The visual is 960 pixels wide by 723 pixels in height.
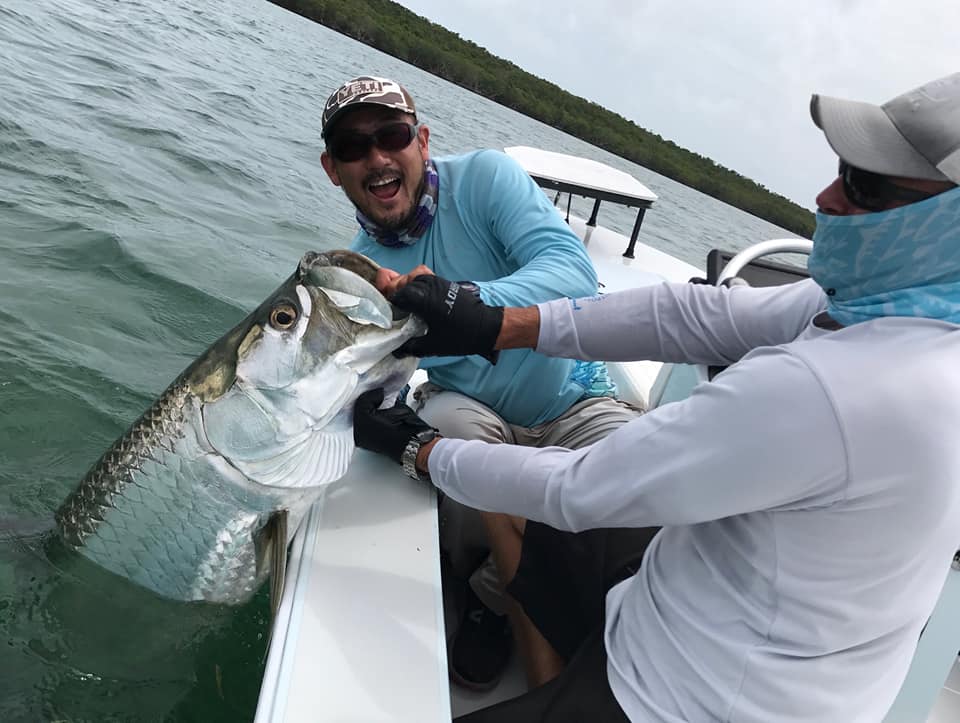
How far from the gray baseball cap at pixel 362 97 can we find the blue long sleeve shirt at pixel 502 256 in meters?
0.40

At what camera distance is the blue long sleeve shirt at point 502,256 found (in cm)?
266

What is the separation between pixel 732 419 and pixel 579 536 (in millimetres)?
920

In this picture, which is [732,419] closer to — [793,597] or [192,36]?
[793,597]

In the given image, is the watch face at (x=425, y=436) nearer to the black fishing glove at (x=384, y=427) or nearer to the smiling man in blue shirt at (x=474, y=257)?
the black fishing glove at (x=384, y=427)

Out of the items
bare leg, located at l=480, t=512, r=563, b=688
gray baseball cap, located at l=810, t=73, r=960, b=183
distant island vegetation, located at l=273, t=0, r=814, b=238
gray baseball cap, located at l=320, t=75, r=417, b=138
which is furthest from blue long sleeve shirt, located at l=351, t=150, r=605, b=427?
distant island vegetation, located at l=273, t=0, r=814, b=238

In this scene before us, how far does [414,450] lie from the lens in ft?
7.27

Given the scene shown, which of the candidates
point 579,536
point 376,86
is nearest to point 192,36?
point 376,86

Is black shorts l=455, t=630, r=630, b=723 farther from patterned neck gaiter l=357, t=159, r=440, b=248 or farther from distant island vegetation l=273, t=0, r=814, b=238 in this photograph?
distant island vegetation l=273, t=0, r=814, b=238

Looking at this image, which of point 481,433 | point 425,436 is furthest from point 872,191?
point 481,433

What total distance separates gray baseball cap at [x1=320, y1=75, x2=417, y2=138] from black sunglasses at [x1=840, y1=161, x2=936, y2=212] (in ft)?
5.58

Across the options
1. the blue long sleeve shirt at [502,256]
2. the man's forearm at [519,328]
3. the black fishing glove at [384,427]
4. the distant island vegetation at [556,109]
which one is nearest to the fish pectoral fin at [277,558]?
the black fishing glove at [384,427]

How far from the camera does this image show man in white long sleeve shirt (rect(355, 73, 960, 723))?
1150 millimetres

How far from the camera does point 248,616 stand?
96.6 inches

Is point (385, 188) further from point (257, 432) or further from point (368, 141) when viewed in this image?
point (257, 432)
